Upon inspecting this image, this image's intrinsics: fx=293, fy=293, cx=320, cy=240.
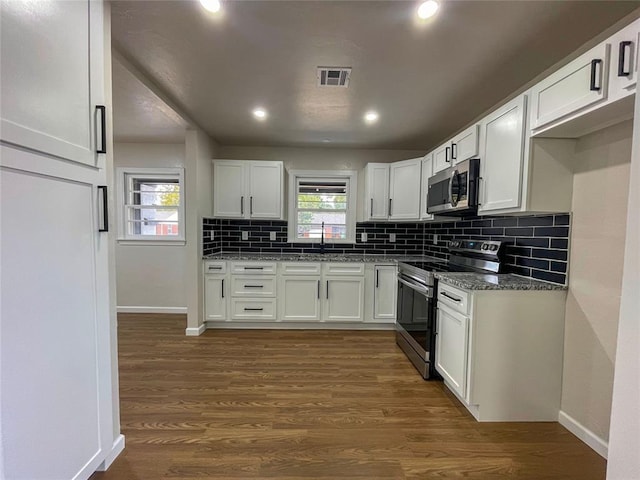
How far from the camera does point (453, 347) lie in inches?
82.7

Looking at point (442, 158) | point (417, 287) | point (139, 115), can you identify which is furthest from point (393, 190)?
point (139, 115)

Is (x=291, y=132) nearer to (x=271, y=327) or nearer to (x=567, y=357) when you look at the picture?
(x=271, y=327)

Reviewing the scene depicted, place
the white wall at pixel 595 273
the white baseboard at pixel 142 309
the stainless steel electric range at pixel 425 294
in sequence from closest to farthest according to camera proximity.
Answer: the white wall at pixel 595 273 < the stainless steel electric range at pixel 425 294 < the white baseboard at pixel 142 309

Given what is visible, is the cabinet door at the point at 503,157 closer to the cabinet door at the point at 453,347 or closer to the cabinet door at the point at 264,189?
the cabinet door at the point at 453,347

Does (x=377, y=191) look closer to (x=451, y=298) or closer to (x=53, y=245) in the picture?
(x=451, y=298)

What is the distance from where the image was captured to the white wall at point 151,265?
4035 millimetres

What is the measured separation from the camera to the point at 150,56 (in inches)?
76.0

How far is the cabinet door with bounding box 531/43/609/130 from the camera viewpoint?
1331 millimetres

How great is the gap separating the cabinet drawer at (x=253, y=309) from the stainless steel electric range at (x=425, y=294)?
1.49m

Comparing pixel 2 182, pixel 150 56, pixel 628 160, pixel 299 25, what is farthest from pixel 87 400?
pixel 628 160

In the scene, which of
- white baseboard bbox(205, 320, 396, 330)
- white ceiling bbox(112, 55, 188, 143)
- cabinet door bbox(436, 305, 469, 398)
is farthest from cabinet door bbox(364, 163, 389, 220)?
white ceiling bbox(112, 55, 188, 143)

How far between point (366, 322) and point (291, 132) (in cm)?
244

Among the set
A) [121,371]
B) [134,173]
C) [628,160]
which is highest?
[134,173]

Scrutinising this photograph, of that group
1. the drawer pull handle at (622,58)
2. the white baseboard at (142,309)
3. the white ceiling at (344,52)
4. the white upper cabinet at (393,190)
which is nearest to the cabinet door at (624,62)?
the drawer pull handle at (622,58)
